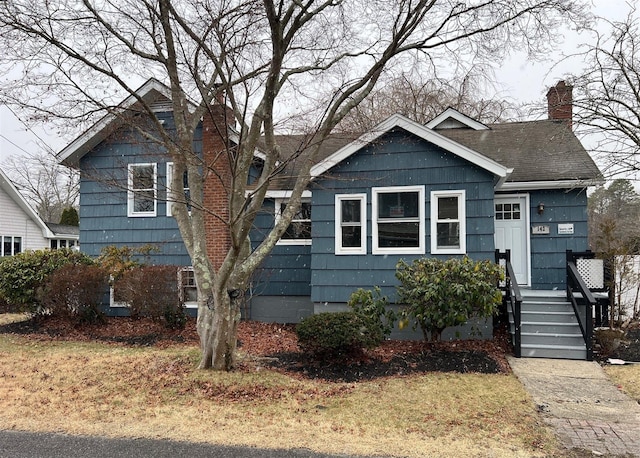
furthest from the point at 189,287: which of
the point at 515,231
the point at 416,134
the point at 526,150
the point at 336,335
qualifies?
the point at 526,150

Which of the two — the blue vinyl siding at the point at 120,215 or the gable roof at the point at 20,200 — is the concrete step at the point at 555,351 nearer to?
the blue vinyl siding at the point at 120,215

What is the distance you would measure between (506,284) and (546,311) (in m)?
0.93

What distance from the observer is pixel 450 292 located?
26.7ft

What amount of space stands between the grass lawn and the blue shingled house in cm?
317

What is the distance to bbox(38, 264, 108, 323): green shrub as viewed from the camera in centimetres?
1036

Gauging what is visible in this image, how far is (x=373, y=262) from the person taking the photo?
9.90m

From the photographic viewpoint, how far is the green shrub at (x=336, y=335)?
7406 mm

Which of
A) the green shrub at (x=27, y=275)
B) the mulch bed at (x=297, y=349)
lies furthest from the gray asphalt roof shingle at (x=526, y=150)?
the green shrub at (x=27, y=275)

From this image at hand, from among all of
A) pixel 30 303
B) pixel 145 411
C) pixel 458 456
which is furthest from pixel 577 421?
pixel 30 303

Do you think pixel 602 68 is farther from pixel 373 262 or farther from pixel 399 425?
pixel 399 425

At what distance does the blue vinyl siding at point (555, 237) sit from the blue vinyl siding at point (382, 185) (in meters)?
2.39

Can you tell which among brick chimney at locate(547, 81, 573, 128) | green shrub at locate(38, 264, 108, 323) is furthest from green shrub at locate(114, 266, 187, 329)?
brick chimney at locate(547, 81, 573, 128)

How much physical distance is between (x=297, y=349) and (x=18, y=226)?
2028cm

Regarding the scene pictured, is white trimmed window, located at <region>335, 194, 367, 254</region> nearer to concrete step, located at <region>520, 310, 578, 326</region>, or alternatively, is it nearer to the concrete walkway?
concrete step, located at <region>520, 310, 578, 326</region>
